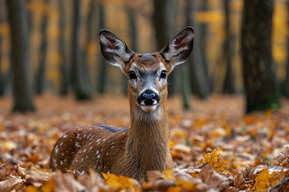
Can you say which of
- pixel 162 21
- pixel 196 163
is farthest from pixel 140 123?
pixel 162 21

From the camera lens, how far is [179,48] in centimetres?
409

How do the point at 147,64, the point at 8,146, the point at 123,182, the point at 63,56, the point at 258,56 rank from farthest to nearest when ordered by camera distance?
the point at 63,56 → the point at 258,56 → the point at 8,146 → the point at 147,64 → the point at 123,182

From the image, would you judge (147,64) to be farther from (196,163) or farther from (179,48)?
(196,163)

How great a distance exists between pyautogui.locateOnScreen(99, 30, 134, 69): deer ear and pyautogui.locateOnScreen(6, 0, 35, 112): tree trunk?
1045 centimetres

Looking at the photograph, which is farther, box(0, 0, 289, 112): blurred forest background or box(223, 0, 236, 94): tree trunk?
box(223, 0, 236, 94): tree trunk

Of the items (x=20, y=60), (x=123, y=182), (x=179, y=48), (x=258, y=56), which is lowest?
(x=123, y=182)

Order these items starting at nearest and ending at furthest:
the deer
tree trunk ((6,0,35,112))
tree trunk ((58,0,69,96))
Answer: the deer
tree trunk ((6,0,35,112))
tree trunk ((58,0,69,96))

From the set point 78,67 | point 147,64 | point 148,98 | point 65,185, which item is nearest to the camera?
point 65,185

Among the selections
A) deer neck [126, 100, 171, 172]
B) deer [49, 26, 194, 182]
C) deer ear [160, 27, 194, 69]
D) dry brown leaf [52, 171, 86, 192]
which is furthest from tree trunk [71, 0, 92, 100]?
dry brown leaf [52, 171, 86, 192]

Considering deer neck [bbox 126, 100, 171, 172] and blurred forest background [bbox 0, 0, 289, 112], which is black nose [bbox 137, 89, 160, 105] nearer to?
deer neck [bbox 126, 100, 171, 172]

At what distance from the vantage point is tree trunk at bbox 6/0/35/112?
13656 millimetres

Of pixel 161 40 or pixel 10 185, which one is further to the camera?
pixel 161 40

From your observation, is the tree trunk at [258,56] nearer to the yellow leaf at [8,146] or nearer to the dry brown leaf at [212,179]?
the yellow leaf at [8,146]

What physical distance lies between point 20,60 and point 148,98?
452 inches
